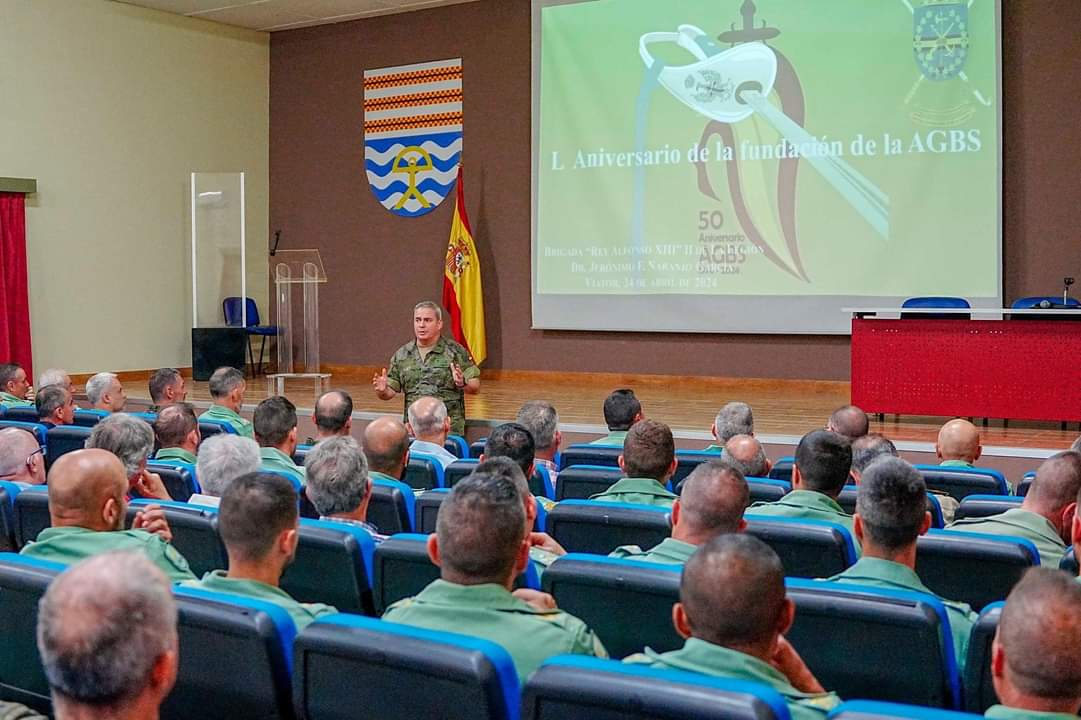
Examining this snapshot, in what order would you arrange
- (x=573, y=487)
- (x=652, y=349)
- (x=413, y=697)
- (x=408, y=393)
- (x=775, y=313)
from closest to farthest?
(x=413, y=697) < (x=573, y=487) < (x=408, y=393) < (x=775, y=313) < (x=652, y=349)

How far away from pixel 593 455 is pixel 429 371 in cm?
200

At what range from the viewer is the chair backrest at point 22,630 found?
216 cm

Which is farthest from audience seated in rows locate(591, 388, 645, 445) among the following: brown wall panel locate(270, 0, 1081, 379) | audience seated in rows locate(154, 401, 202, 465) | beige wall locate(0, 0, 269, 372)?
beige wall locate(0, 0, 269, 372)

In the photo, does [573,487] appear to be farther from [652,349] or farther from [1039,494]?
[652,349]

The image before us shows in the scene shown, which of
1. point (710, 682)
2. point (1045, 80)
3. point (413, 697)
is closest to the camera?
point (710, 682)

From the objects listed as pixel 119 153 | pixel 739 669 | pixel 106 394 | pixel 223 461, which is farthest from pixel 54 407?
pixel 119 153

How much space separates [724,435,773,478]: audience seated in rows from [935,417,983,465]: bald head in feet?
2.39

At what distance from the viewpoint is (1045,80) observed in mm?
9047

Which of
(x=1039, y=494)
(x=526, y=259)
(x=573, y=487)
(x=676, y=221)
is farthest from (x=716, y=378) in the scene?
(x=1039, y=494)

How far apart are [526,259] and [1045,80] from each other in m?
5.03

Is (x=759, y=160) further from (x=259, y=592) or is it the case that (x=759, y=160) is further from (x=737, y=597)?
(x=737, y=597)

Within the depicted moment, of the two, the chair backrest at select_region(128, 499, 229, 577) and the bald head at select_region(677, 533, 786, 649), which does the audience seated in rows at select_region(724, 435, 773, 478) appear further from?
the bald head at select_region(677, 533, 786, 649)

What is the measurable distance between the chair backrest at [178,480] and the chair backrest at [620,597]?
1892 millimetres

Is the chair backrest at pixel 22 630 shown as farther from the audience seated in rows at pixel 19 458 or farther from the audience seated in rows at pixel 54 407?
the audience seated in rows at pixel 54 407
